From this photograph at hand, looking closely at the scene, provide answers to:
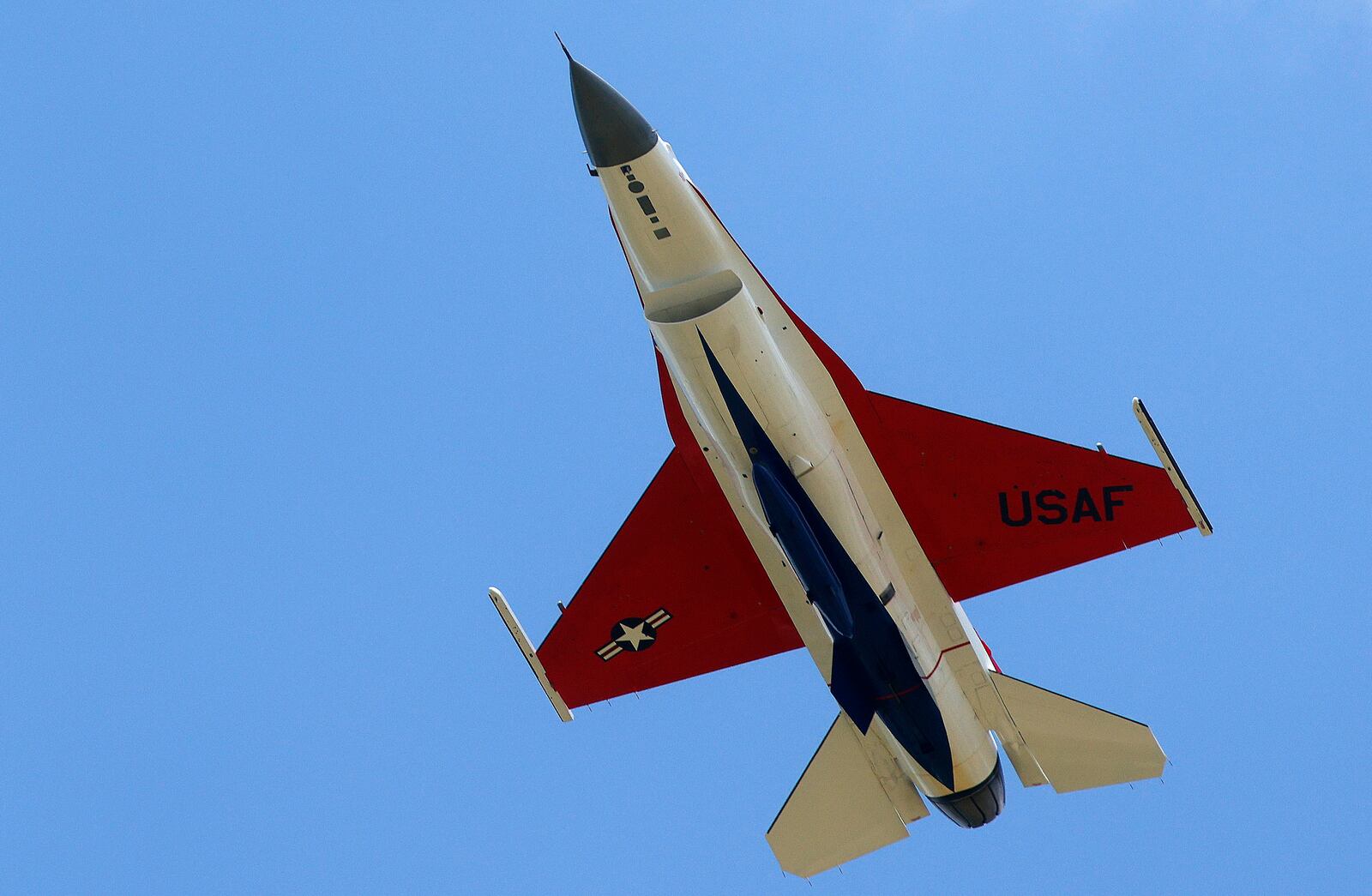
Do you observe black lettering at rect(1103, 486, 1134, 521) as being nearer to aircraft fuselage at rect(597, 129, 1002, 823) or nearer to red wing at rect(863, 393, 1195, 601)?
red wing at rect(863, 393, 1195, 601)

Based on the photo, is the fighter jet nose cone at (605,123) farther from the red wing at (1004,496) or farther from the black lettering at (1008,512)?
the black lettering at (1008,512)

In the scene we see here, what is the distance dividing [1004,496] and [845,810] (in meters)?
5.70

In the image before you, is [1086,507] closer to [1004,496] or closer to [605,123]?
[1004,496]

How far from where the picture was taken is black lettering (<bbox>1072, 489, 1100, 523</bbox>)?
20609mm

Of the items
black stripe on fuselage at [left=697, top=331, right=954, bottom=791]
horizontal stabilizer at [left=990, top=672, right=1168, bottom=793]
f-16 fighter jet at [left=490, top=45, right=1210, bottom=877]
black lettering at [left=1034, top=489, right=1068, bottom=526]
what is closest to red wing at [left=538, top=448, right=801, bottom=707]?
f-16 fighter jet at [left=490, top=45, right=1210, bottom=877]

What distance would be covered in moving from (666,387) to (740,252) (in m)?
2.53

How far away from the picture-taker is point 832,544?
747 inches

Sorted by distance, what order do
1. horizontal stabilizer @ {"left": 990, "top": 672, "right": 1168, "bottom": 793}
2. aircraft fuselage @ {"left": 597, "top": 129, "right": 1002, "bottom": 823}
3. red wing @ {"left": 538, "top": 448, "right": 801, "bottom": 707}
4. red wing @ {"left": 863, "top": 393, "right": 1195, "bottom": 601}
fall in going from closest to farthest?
1. aircraft fuselage @ {"left": 597, "top": 129, "right": 1002, "bottom": 823}
2. red wing @ {"left": 863, "top": 393, "right": 1195, "bottom": 601}
3. horizontal stabilizer @ {"left": 990, "top": 672, "right": 1168, "bottom": 793}
4. red wing @ {"left": 538, "top": 448, "right": 801, "bottom": 707}

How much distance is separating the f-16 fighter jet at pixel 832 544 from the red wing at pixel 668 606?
3cm

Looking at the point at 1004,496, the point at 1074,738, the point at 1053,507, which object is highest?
the point at 1004,496

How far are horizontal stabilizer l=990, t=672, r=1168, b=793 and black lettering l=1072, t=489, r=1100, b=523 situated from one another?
2783 millimetres

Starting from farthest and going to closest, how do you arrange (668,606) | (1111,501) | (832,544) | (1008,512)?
(668,606), (1008,512), (1111,501), (832,544)

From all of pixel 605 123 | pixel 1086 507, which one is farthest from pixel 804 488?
pixel 605 123

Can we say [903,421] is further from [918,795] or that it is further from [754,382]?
[918,795]
